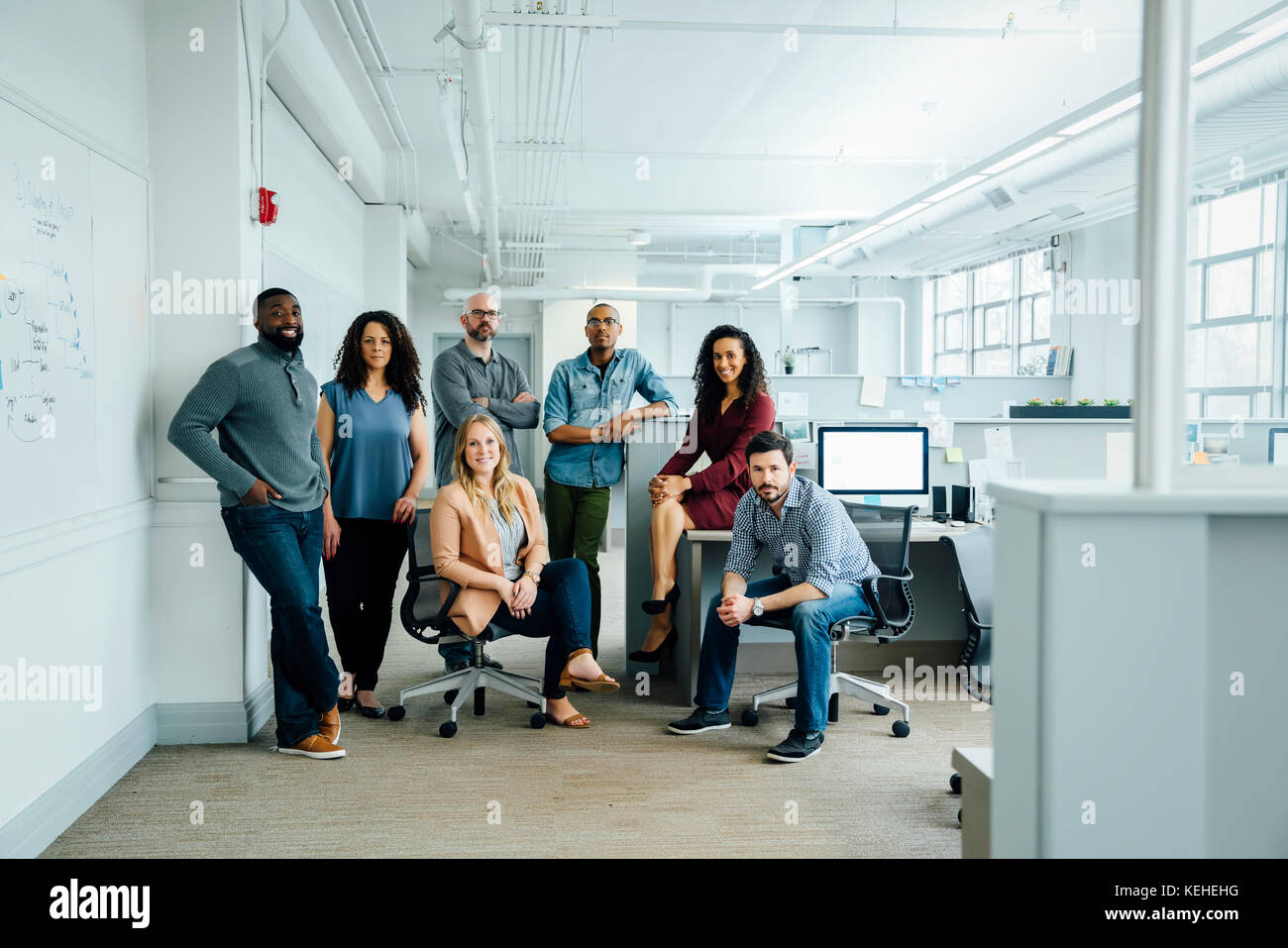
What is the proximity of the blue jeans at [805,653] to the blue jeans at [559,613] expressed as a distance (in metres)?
0.43

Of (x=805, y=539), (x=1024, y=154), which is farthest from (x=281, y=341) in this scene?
(x=1024, y=154)

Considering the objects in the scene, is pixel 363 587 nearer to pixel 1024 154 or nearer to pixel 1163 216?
pixel 1163 216

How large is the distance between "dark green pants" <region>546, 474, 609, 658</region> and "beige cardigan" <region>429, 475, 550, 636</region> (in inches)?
16.4

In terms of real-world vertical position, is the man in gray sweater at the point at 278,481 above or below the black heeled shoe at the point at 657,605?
above

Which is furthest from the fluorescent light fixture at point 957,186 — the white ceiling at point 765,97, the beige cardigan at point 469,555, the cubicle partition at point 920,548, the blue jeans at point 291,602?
the blue jeans at point 291,602

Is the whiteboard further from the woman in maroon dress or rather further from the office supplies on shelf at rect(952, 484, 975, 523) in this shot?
the office supplies on shelf at rect(952, 484, 975, 523)

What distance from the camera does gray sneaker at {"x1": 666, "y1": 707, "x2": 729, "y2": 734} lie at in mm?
3180

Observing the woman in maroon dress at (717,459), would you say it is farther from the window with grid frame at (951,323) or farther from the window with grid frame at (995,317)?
the window with grid frame at (951,323)

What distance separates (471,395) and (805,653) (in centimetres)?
163

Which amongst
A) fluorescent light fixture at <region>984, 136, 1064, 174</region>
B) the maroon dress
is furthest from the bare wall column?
fluorescent light fixture at <region>984, 136, 1064, 174</region>

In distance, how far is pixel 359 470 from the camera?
3.28 meters

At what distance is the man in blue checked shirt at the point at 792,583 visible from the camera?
117 inches
